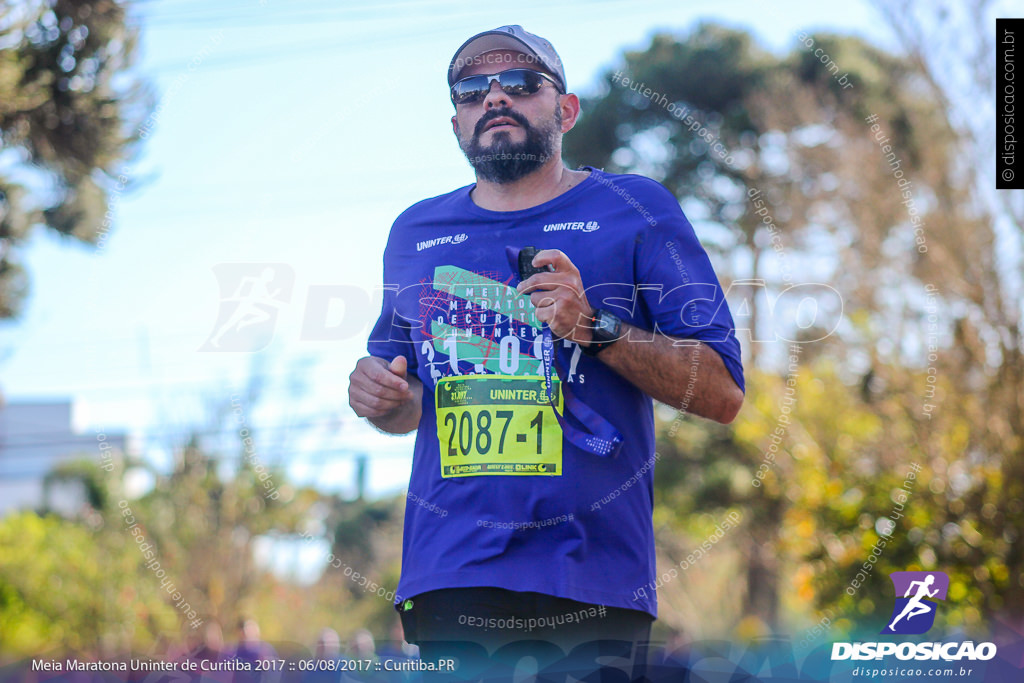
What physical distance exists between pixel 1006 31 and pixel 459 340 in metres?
4.66

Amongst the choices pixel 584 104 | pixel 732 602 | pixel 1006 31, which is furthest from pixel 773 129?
pixel 732 602

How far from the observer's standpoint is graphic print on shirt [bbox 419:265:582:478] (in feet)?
6.55

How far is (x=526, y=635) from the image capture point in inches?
73.6

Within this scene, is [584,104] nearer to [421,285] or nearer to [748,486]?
[748,486]

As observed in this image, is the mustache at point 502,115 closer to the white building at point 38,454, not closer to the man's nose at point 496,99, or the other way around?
the man's nose at point 496,99

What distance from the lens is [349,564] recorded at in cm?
2045

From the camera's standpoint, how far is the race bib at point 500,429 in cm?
198

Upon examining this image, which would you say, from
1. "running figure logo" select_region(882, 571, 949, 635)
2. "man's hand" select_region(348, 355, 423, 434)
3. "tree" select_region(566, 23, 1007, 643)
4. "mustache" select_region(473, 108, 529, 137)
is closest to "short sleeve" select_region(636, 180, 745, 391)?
"mustache" select_region(473, 108, 529, 137)

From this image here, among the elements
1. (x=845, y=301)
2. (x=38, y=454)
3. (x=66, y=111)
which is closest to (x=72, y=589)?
(x=38, y=454)

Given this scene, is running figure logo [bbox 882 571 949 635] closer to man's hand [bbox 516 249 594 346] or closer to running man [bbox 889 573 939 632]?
running man [bbox 889 573 939 632]

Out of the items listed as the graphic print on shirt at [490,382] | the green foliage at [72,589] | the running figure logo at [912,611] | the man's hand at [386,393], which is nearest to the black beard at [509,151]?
the graphic print on shirt at [490,382]

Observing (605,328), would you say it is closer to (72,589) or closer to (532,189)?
(532,189)

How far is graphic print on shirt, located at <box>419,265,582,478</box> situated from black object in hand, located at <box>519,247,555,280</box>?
2.8 inches

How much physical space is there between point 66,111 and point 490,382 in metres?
8.24
